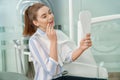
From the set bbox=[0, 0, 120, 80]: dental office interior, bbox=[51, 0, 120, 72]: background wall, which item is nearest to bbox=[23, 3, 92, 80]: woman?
bbox=[0, 0, 120, 80]: dental office interior

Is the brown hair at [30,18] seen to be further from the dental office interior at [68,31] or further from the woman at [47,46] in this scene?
the dental office interior at [68,31]

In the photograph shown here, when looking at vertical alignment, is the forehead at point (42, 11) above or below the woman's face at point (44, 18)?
above

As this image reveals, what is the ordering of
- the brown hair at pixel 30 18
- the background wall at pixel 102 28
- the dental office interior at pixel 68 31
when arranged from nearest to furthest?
the brown hair at pixel 30 18
the dental office interior at pixel 68 31
the background wall at pixel 102 28

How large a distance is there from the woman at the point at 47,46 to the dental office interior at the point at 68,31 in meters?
0.38

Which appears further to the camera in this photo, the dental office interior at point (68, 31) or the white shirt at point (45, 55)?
the dental office interior at point (68, 31)

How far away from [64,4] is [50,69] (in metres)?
1.14

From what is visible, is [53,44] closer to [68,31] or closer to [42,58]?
[42,58]

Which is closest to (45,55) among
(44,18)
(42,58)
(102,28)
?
(42,58)

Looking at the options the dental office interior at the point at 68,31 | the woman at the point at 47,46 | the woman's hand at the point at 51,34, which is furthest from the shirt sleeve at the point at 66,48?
the dental office interior at the point at 68,31

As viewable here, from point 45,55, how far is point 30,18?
0.20 metres

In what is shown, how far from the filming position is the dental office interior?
1.65 meters

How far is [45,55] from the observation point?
102cm

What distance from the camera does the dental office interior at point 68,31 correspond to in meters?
1.65

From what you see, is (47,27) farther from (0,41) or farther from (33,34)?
(0,41)
